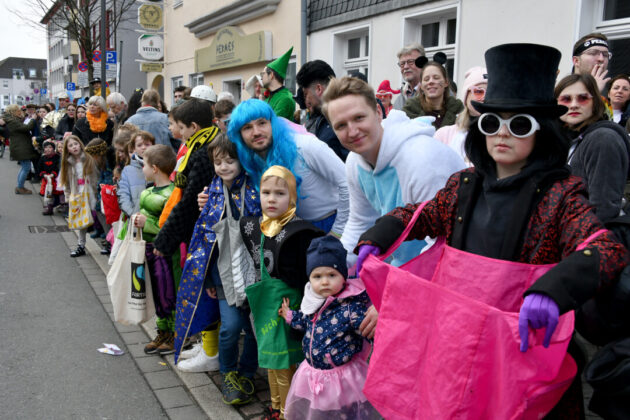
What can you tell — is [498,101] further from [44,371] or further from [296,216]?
[44,371]

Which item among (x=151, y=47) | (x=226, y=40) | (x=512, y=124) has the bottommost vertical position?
(x=512, y=124)

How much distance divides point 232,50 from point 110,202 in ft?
34.5

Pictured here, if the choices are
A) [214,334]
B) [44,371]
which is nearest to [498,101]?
[214,334]

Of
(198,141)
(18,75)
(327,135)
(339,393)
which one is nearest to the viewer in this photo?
(339,393)

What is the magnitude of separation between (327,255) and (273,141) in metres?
0.96

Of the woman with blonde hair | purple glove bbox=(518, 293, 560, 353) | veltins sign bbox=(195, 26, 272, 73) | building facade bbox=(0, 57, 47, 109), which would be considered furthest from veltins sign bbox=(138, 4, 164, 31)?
building facade bbox=(0, 57, 47, 109)

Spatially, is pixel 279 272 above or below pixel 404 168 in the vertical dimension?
below

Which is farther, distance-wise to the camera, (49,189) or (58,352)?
(49,189)

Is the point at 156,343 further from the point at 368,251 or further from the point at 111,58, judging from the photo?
the point at 111,58

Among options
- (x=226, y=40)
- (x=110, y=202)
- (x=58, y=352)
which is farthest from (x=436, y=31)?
(x=226, y=40)

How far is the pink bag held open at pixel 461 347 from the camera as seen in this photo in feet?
5.47

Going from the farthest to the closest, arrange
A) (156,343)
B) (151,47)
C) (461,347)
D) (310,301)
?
(151,47)
(156,343)
(310,301)
(461,347)

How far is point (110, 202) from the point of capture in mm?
5883

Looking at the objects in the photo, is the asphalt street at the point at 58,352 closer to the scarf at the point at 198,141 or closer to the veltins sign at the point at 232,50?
the scarf at the point at 198,141
